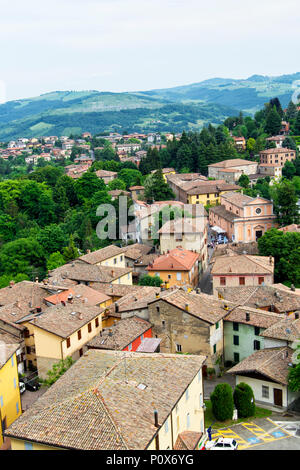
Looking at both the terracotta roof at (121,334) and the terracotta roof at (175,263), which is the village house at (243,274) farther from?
the terracotta roof at (121,334)

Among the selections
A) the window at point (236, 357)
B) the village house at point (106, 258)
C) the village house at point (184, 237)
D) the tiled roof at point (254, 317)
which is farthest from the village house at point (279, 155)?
the window at point (236, 357)

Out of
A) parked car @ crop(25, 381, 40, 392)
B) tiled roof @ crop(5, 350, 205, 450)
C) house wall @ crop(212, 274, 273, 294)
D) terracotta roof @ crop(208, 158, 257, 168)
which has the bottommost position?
parked car @ crop(25, 381, 40, 392)

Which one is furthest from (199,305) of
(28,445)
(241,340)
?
(28,445)

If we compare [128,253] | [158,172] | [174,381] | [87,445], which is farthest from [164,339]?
[158,172]

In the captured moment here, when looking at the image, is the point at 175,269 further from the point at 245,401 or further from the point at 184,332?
the point at 245,401

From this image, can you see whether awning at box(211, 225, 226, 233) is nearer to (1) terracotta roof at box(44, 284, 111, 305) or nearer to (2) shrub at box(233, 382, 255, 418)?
(1) terracotta roof at box(44, 284, 111, 305)

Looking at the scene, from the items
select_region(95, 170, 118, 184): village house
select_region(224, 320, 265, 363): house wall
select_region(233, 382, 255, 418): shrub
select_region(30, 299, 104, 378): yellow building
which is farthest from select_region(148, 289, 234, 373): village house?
select_region(95, 170, 118, 184): village house
